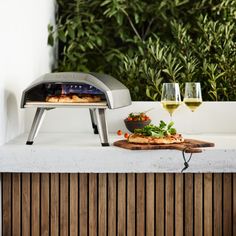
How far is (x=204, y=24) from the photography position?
18.2 feet

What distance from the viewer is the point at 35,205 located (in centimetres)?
400

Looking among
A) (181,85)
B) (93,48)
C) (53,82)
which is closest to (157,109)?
(181,85)

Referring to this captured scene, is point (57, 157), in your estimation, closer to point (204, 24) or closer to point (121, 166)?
point (121, 166)

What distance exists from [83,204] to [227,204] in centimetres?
93

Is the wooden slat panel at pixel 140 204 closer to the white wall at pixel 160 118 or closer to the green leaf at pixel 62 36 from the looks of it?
the white wall at pixel 160 118

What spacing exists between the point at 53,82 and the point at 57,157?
53 centimetres

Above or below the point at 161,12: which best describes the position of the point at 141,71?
below

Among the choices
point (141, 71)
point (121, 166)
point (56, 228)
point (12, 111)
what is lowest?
point (56, 228)

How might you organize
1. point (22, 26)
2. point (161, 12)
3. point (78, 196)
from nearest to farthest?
point (78, 196)
point (22, 26)
point (161, 12)

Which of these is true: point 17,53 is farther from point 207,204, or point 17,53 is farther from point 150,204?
point 207,204

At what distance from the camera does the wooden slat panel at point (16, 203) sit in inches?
157

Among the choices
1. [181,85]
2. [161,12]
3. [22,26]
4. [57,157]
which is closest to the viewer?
[57,157]

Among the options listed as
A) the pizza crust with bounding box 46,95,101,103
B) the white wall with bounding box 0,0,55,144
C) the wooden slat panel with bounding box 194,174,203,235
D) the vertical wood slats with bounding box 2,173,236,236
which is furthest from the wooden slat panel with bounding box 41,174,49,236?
the wooden slat panel with bounding box 194,174,203,235

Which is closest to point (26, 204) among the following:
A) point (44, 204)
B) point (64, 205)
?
point (44, 204)
